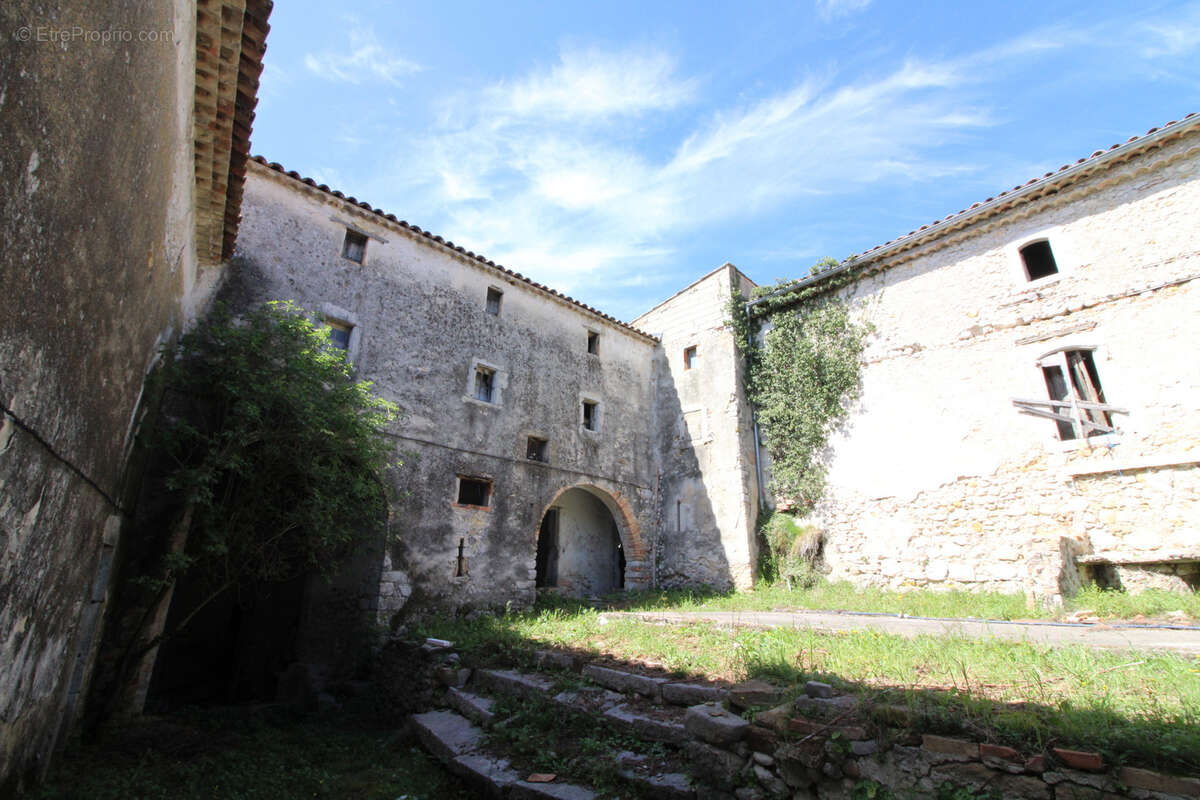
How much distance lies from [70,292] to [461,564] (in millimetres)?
8641

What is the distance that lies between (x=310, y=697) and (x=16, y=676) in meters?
6.29

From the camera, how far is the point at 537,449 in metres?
13.5

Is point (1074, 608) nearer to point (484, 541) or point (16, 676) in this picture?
point (484, 541)

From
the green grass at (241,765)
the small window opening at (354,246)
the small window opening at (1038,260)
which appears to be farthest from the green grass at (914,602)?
the small window opening at (354,246)

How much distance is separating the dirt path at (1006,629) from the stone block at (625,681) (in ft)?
7.87

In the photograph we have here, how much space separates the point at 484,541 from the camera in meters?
11.6

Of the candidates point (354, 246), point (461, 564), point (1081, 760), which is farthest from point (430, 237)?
point (1081, 760)

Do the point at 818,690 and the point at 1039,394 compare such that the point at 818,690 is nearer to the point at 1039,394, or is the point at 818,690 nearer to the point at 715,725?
the point at 715,725

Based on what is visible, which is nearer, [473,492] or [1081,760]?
[1081,760]

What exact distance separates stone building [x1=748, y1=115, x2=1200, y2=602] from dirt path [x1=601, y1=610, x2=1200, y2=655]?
9.15 ft

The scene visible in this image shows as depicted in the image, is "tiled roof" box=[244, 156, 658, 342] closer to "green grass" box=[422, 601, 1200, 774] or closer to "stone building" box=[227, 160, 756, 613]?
"stone building" box=[227, 160, 756, 613]

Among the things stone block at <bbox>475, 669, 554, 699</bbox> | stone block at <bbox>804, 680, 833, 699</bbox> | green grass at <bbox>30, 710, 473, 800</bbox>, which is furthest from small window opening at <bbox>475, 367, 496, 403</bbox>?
stone block at <bbox>804, 680, 833, 699</bbox>

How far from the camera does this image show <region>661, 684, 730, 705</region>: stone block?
4957 mm

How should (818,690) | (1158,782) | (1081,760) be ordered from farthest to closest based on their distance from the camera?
(818,690), (1081,760), (1158,782)
